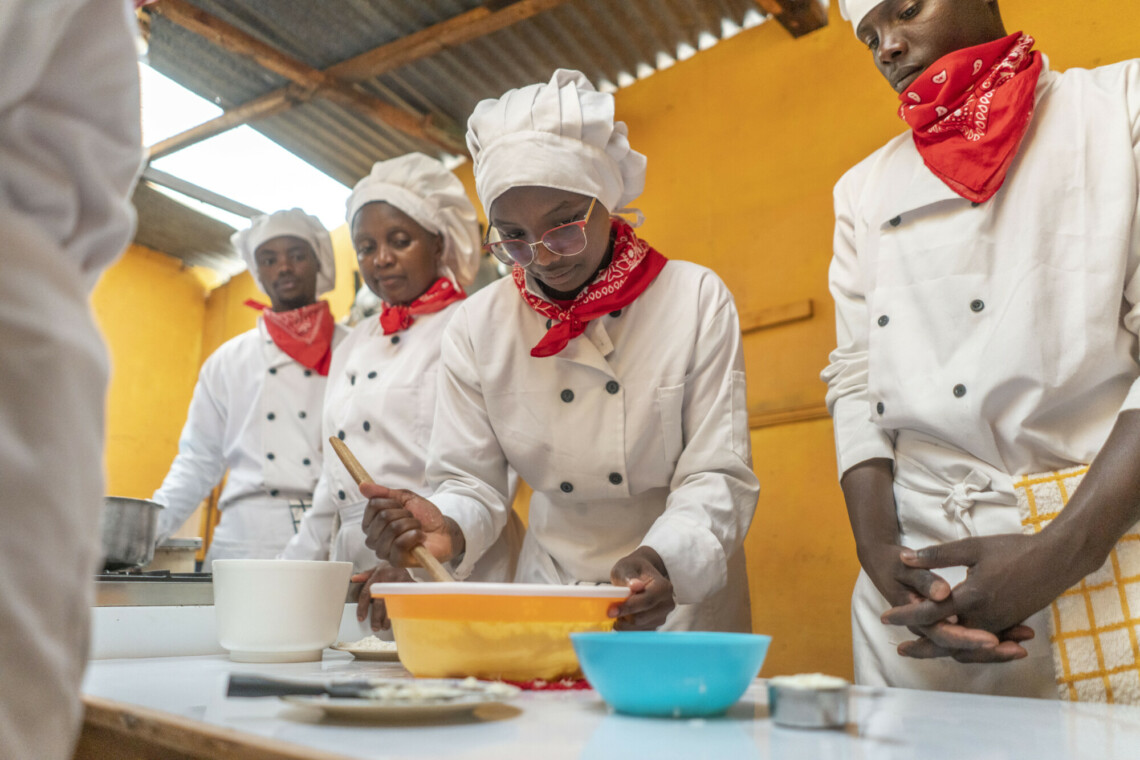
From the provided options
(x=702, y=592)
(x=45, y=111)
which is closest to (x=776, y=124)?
(x=702, y=592)

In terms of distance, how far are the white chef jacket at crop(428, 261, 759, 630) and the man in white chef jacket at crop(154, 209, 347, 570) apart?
5.09 feet

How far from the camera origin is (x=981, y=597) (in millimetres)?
1240

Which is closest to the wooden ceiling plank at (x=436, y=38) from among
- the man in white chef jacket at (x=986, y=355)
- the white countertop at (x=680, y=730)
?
the man in white chef jacket at (x=986, y=355)

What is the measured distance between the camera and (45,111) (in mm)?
564

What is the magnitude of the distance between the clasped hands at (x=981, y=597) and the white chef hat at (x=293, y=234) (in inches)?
114

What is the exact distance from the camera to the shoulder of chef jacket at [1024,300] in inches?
54.8

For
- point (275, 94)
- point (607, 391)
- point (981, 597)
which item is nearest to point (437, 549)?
point (607, 391)

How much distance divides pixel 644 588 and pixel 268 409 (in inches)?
96.7

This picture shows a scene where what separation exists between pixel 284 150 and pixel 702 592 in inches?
187

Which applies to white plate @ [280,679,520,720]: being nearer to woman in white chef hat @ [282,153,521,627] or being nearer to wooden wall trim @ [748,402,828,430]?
woman in white chef hat @ [282,153,521,627]

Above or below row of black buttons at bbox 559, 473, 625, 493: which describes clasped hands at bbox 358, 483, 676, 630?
below

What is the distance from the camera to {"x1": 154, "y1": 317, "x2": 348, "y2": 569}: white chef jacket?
127 inches

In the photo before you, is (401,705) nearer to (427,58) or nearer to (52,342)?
(52,342)

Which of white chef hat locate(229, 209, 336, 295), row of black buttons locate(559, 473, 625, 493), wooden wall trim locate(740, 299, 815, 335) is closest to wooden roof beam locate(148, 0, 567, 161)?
white chef hat locate(229, 209, 336, 295)
